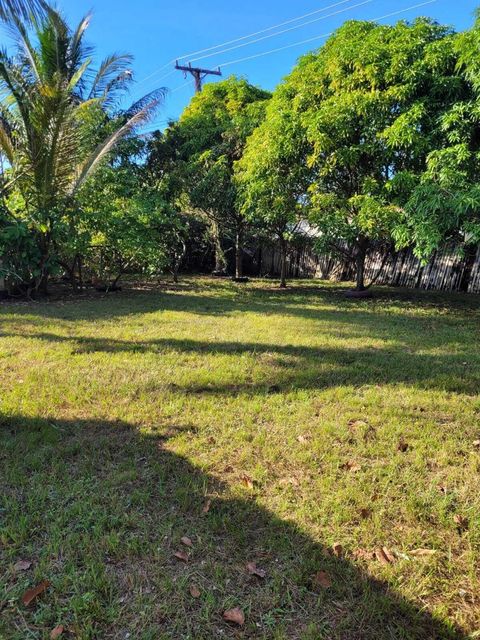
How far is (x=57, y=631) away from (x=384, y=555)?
1396 millimetres

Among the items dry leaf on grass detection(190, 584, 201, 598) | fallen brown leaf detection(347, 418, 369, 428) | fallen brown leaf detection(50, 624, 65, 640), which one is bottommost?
fallen brown leaf detection(50, 624, 65, 640)

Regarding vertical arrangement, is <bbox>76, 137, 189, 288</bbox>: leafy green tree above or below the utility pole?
below

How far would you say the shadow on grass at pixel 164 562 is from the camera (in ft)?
5.17

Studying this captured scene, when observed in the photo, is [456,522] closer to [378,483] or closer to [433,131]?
[378,483]

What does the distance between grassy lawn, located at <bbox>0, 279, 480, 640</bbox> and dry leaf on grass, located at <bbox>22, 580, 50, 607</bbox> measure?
2cm

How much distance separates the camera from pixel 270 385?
12.6 feet

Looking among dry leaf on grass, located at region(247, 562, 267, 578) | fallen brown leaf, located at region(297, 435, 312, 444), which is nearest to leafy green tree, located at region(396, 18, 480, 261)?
fallen brown leaf, located at region(297, 435, 312, 444)

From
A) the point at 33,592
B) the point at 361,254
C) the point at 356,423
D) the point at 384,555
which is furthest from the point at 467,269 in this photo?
the point at 33,592

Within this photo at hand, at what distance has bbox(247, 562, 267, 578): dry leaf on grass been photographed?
1.80m

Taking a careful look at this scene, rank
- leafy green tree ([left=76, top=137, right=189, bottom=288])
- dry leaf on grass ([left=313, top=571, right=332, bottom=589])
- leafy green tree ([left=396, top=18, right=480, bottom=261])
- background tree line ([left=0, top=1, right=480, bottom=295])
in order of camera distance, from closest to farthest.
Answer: dry leaf on grass ([left=313, top=571, right=332, bottom=589]) → leafy green tree ([left=396, top=18, right=480, bottom=261]) → background tree line ([left=0, top=1, right=480, bottom=295]) → leafy green tree ([left=76, top=137, right=189, bottom=288])

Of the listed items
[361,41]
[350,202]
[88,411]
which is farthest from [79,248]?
[361,41]

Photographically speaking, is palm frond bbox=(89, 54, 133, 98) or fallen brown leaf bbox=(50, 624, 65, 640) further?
palm frond bbox=(89, 54, 133, 98)

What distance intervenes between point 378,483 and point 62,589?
1.70m

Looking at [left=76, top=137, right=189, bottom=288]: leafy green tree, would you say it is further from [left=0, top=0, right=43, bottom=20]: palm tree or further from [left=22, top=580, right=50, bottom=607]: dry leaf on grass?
[left=22, top=580, right=50, bottom=607]: dry leaf on grass
